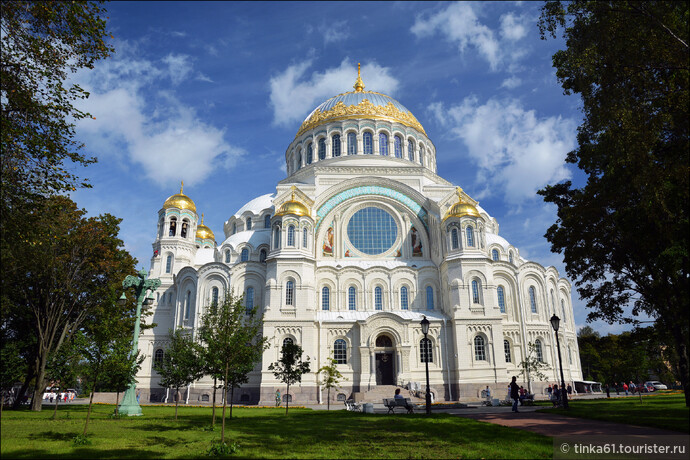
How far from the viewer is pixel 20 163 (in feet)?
42.9

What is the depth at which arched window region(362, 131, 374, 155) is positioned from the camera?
44.7 metres

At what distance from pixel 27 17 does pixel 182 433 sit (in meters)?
12.1

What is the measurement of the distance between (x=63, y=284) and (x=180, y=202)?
1929 cm

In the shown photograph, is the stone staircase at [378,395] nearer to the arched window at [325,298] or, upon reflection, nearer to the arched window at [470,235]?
the arched window at [325,298]

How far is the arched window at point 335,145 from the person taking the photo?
148ft

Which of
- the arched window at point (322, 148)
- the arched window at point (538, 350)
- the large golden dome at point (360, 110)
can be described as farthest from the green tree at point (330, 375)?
the large golden dome at point (360, 110)

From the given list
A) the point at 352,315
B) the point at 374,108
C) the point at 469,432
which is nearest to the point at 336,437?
the point at 469,432

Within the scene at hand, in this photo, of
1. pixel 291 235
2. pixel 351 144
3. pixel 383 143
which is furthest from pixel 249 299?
pixel 383 143

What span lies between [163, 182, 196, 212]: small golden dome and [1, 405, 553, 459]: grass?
94.4ft

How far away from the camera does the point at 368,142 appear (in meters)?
45.2

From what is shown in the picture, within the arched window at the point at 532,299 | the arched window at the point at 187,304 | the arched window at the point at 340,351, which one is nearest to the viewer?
the arched window at the point at 340,351

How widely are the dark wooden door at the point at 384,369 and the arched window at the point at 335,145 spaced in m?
19.8

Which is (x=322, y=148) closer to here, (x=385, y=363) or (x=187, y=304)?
(x=187, y=304)

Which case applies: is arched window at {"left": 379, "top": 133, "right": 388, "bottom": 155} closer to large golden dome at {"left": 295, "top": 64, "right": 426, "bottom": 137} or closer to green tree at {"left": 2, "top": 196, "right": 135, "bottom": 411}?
large golden dome at {"left": 295, "top": 64, "right": 426, "bottom": 137}
